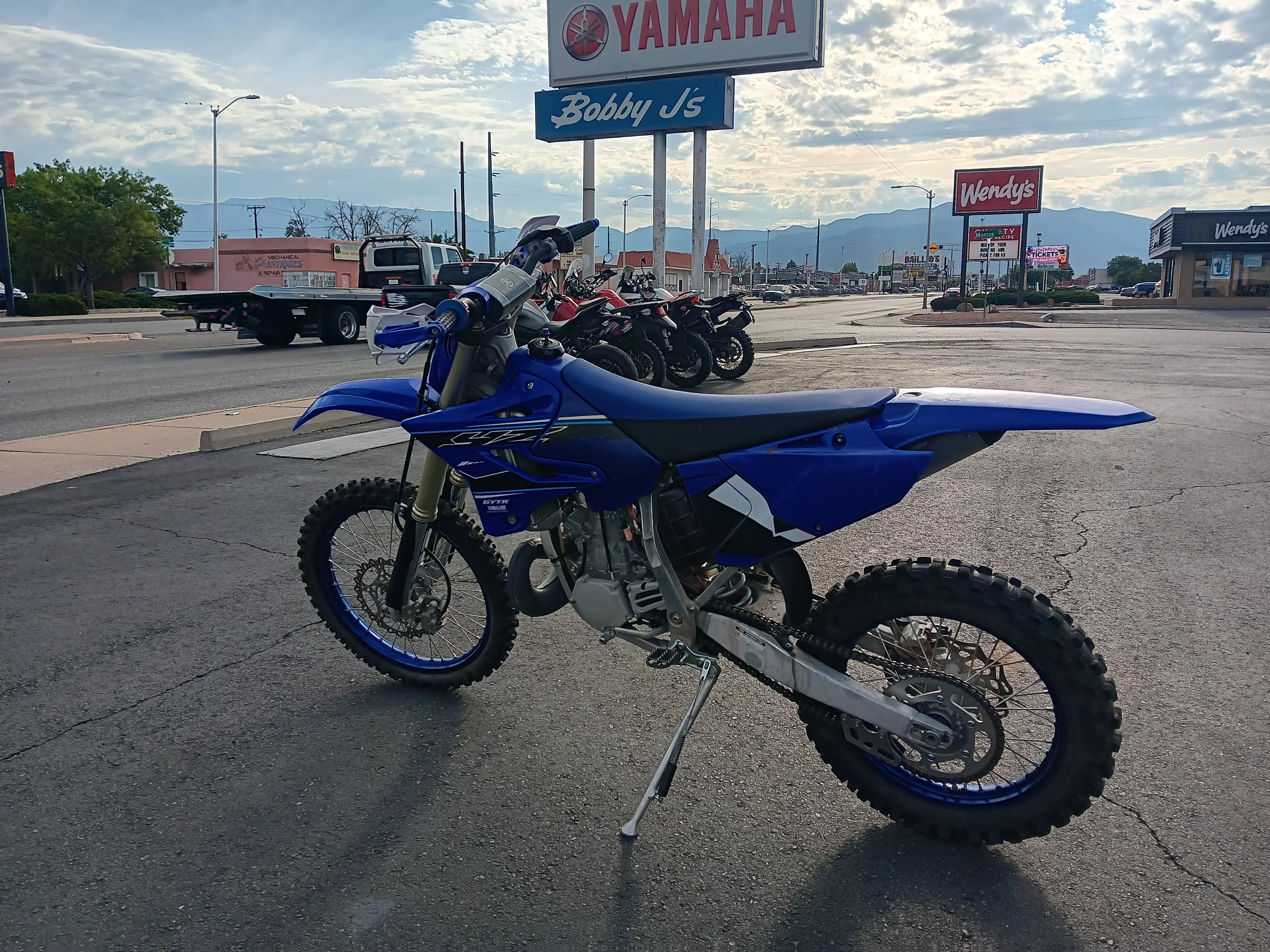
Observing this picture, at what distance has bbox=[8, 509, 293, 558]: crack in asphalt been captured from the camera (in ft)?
18.4

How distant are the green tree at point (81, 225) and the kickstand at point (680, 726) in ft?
214

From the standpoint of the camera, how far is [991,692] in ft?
9.23

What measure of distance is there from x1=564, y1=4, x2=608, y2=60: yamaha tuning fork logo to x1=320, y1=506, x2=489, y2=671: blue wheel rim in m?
30.6

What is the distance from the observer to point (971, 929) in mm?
2471

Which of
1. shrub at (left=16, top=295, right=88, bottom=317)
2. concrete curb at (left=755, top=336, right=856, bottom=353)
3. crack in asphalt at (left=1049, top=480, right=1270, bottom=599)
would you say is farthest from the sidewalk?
shrub at (left=16, top=295, right=88, bottom=317)

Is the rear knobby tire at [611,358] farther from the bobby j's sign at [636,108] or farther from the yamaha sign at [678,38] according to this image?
the yamaha sign at [678,38]

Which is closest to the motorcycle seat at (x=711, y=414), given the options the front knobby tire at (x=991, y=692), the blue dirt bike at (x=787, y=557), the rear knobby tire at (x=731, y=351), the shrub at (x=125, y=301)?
the blue dirt bike at (x=787, y=557)

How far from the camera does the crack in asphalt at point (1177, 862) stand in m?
2.51

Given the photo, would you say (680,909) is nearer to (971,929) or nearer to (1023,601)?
(971,929)

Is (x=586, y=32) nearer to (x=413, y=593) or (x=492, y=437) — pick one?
(x=413, y=593)

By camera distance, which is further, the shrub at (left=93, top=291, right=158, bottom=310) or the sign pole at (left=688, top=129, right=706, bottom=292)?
the shrub at (left=93, top=291, right=158, bottom=310)

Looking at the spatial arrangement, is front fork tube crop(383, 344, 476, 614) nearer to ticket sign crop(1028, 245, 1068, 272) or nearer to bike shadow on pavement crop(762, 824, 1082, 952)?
bike shadow on pavement crop(762, 824, 1082, 952)

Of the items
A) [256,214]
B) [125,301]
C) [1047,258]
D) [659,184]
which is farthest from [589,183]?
[1047,258]

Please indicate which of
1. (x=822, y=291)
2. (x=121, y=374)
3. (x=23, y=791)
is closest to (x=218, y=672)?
(x=23, y=791)
